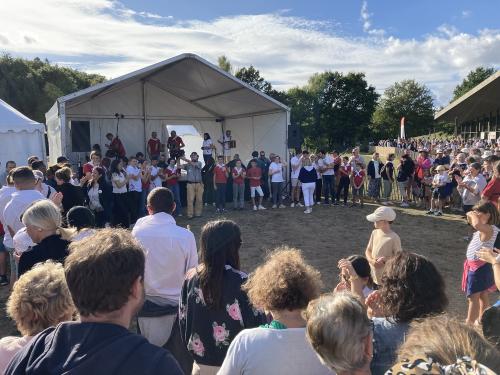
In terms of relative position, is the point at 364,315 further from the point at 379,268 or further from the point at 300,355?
the point at 379,268

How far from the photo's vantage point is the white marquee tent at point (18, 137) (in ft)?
31.3

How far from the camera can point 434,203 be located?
35.5 feet

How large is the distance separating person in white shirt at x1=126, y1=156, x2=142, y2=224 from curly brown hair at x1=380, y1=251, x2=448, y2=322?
26.1 feet

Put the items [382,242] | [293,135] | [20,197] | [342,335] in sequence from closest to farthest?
[342,335]
[382,242]
[20,197]
[293,135]

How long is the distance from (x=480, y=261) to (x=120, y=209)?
7141 mm

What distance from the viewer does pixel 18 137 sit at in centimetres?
977

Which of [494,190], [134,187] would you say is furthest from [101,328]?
[134,187]

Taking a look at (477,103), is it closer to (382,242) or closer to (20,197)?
(382,242)

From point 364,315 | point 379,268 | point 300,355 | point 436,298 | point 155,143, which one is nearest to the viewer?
point 364,315

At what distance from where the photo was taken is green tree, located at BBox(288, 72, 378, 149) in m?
47.3

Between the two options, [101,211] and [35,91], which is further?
[35,91]

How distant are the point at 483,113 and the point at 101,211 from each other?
2847cm

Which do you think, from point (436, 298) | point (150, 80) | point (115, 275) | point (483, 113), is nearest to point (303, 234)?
point (436, 298)

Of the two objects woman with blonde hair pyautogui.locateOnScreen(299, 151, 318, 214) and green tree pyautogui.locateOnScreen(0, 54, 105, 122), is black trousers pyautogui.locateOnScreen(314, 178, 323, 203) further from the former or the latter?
green tree pyautogui.locateOnScreen(0, 54, 105, 122)
